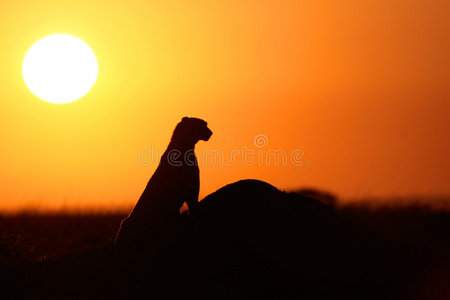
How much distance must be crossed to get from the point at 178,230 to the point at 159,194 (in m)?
0.65

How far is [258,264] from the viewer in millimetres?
9273

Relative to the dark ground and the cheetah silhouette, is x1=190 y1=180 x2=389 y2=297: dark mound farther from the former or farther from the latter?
the cheetah silhouette

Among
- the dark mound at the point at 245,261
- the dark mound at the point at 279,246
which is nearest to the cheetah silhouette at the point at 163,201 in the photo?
the dark mound at the point at 245,261

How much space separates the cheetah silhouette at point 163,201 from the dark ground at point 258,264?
28cm

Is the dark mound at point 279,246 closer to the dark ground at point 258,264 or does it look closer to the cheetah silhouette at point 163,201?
the dark ground at point 258,264

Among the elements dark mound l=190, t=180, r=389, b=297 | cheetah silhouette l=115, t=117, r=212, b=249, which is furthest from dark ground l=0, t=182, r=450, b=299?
cheetah silhouette l=115, t=117, r=212, b=249

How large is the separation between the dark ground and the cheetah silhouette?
285mm

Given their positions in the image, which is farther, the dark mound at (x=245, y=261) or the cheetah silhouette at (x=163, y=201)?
the cheetah silhouette at (x=163, y=201)

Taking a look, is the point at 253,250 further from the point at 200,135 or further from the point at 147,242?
the point at 200,135

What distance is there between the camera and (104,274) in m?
9.93

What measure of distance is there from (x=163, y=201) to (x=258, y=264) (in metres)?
1.82

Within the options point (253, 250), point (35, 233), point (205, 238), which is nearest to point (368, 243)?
point (253, 250)

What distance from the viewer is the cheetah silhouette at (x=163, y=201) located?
10141mm

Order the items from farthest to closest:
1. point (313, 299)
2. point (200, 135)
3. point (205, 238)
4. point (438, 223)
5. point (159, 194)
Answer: point (438, 223) < point (200, 135) < point (159, 194) < point (205, 238) < point (313, 299)
